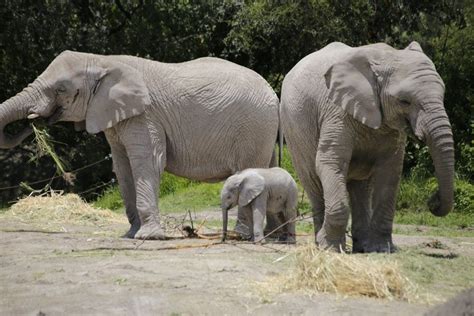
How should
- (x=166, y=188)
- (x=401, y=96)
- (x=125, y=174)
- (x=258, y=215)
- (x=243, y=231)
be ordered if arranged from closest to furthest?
(x=401, y=96) < (x=258, y=215) < (x=243, y=231) < (x=125, y=174) < (x=166, y=188)

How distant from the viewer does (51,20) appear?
22.0 meters

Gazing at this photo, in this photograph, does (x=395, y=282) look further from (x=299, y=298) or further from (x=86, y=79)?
(x=86, y=79)

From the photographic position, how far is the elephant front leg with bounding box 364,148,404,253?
10.1 metres

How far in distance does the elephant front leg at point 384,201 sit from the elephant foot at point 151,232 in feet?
8.84

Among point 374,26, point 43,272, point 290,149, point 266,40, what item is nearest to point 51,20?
point 266,40

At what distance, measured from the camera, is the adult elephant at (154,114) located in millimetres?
12094

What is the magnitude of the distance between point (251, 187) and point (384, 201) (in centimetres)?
167

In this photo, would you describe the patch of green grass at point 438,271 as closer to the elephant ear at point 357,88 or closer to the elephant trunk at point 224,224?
the elephant ear at point 357,88

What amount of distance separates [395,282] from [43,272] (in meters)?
2.91

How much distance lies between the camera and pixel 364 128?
998cm

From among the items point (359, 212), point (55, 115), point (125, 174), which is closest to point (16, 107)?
point (55, 115)

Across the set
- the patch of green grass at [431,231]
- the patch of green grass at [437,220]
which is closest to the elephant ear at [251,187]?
the patch of green grass at [431,231]

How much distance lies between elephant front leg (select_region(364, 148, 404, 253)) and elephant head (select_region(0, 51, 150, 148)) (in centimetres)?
325

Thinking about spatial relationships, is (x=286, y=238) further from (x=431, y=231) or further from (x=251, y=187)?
(x=431, y=231)
